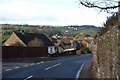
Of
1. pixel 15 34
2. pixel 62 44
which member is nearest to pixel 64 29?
pixel 62 44

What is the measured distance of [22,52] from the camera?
157 ft

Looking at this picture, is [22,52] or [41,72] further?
[22,52]

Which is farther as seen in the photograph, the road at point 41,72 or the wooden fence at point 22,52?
the wooden fence at point 22,52

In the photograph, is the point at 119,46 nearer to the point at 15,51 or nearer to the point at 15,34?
the point at 15,51

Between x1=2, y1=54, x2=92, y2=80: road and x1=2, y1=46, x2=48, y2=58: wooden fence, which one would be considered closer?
x1=2, y1=54, x2=92, y2=80: road

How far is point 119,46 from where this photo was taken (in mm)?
6332

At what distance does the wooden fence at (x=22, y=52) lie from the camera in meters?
43.5

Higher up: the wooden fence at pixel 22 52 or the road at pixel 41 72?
the wooden fence at pixel 22 52

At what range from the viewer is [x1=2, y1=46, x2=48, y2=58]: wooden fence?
1711 inches

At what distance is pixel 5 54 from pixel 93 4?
37856 millimetres

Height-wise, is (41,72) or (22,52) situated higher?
(22,52)

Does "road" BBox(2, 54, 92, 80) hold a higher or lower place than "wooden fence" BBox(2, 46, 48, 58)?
lower

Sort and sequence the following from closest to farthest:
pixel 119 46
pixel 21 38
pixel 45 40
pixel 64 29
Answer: pixel 119 46
pixel 21 38
pixel 45 40
pixel 64 29

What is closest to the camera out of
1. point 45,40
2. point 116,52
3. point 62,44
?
point 116,52
